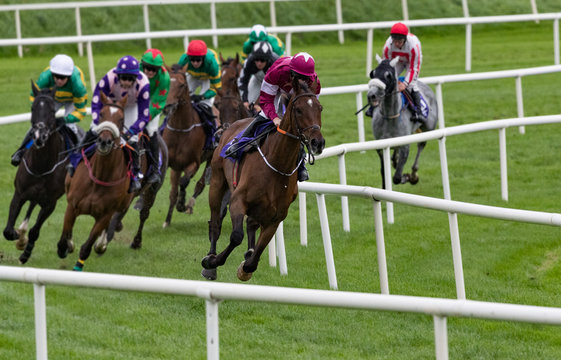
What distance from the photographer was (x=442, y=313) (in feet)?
12.2

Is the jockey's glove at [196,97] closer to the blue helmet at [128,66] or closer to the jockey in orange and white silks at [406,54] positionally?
the jockey in orange and white silks at [406,54]

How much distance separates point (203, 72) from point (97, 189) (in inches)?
130

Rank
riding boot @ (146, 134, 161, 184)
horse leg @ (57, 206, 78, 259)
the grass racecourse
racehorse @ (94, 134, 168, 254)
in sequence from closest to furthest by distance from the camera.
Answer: the grass racecourse < horse leg @ (57, 206, 78, 259) < racehorse @ (94, 134, 168, 254) < riding boot @ (146, 134, 161, 184)

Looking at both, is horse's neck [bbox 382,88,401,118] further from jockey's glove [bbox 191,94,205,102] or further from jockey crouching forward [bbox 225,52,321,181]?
jockey crouching forward [bbox 225,52,321,181]

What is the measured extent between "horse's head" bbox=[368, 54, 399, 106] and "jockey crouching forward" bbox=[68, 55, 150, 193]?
2.62 meters

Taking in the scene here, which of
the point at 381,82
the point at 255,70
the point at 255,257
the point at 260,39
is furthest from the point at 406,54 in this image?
the point at 255,257

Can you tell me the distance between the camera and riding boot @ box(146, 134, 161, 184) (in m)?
9.67

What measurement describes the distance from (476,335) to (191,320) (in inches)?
65.8

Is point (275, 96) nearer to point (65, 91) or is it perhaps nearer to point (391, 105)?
point (65, 91)

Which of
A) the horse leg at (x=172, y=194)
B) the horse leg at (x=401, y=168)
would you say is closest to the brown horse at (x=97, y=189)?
the horse leg at (x=172, y=194)

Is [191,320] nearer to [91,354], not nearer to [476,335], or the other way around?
[91,354]

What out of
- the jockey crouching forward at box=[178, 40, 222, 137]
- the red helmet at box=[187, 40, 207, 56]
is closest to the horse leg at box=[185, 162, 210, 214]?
the jockey crouching forward at box=[178, 40, 222, 137]

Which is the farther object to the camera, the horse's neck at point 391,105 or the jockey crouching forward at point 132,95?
the horse's neck at point 391,105

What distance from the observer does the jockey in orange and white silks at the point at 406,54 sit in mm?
11445
